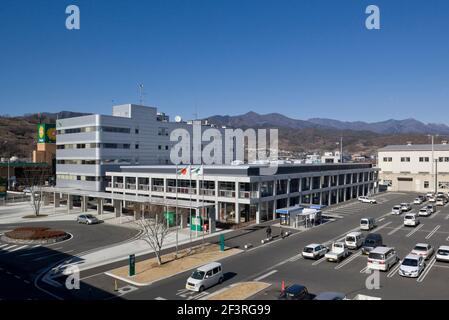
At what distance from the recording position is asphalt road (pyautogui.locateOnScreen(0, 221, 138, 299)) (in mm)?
24719

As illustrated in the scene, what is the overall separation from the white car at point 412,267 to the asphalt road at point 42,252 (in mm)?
23692

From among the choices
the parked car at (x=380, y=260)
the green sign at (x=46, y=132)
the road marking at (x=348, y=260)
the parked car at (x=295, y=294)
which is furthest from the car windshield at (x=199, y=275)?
the green sign at (x=46, y=132)

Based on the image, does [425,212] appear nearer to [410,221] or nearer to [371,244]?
[410,221]

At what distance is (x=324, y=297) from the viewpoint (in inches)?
747

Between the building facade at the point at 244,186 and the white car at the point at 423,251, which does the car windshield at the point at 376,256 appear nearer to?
the white car at the point at 423,251

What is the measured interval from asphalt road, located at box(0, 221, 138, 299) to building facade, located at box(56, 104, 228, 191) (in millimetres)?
18024

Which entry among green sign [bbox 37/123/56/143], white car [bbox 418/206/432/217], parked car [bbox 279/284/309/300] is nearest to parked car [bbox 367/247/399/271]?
parked car [bbox 279/284/309/300]

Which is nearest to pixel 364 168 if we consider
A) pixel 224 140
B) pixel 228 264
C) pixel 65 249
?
pixel 224 140

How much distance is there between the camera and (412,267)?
84.6 ft

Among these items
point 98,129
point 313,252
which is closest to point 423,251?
point 313,252

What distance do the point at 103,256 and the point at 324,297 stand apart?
21.1 m

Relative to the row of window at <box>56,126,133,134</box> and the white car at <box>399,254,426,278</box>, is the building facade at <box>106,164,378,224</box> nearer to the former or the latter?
the row of window at <box>56,126,133,134</box>

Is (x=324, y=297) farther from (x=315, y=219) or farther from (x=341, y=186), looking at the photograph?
(x=341, y=186)

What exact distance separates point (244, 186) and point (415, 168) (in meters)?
61.3
